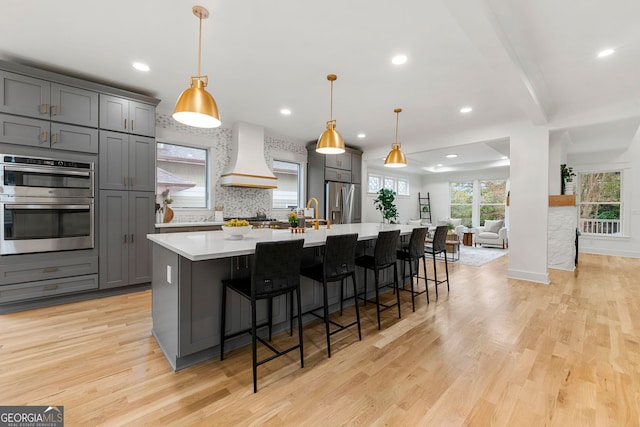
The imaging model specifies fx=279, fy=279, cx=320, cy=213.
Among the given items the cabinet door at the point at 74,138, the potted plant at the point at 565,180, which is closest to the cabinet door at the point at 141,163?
the cabinet door at the point at 74,138

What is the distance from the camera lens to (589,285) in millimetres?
4320

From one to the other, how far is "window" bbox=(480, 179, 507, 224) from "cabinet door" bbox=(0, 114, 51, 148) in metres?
11.0

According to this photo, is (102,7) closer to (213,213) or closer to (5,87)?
(5,87)

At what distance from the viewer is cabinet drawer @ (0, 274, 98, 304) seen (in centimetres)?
297

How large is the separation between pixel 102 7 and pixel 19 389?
9.12ft

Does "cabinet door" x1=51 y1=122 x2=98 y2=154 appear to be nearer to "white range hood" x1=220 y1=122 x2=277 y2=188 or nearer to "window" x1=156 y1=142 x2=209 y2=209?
"window" x1=156 y1=142 x2=209 y2=209

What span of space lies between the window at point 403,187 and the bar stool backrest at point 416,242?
23.6 feet

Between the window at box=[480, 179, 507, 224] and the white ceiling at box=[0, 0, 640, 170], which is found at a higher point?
the white ceiling at box=[0, 0, 640, 170]

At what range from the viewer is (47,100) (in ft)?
10.2

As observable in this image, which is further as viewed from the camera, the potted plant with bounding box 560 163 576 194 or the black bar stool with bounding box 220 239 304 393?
the potted plant with bounding box 560 163 576 194

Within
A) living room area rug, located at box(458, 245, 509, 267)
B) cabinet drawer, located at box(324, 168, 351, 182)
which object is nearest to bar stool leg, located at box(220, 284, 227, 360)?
cabinet drawer, located at box(324, 168, 351, 182)

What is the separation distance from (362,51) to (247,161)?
9.65 feet

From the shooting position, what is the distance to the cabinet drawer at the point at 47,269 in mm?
2975

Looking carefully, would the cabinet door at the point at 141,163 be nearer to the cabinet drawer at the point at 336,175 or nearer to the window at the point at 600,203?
the cabinet drawer at the point at 336,175
